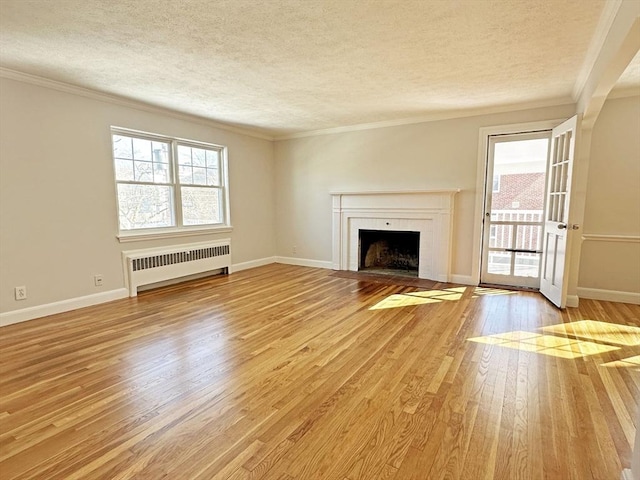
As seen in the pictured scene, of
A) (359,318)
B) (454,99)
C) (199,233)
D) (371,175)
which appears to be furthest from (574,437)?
(199,233)

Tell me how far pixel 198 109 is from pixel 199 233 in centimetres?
179

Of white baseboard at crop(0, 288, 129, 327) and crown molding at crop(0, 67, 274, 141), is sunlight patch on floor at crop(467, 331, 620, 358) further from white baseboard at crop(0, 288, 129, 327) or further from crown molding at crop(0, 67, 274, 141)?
crown molding at crop(0, 67, 274, 141)

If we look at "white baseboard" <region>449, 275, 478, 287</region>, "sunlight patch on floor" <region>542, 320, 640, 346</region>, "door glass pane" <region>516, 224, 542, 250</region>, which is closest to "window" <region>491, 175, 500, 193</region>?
"door glass pane" <region>516, 224, 542, 250</region>

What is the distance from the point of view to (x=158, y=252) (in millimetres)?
4562

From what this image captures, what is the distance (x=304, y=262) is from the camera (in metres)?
6.37

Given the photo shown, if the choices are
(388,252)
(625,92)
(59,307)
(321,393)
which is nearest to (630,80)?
(625,92)

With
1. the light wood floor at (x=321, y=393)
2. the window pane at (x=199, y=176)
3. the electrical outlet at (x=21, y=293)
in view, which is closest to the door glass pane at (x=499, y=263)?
the light wood floor at (x=321, y=393)

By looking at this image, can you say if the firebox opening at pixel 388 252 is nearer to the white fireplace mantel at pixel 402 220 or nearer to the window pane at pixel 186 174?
the white fireplace mantel at pixel 402 220

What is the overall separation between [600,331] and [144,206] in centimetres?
534

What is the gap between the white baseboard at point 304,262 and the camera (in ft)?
20.1

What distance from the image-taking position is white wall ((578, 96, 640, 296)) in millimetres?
3838

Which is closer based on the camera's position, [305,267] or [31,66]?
[31,66]

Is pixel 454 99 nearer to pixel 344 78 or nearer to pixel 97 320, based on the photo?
pixel 344 78

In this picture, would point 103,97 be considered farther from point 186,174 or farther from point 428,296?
point 428,296
